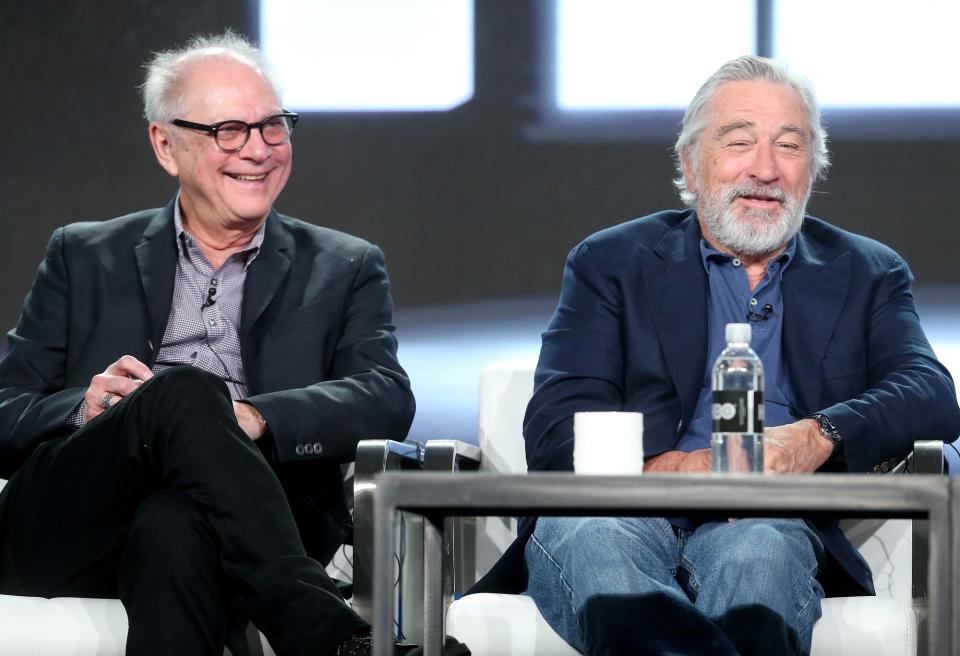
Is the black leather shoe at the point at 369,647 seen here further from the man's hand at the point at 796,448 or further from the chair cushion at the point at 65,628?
the man's hand at the point at 796,448

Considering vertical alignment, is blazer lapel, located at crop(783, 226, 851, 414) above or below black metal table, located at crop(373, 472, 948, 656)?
above

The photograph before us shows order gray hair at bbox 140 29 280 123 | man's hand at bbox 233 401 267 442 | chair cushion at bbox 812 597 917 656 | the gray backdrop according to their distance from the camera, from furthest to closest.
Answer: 1. the gray backdrop
2. gray hair at bbox 140 29 280 123
3. man's hand at bbox 233 401 267 442
4. chair cushion at bbox 812 597 917 656

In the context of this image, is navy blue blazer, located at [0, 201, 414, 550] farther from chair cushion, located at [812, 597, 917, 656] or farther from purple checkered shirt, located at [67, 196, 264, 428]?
chair cushion, located at [812, 597, 917, 656]

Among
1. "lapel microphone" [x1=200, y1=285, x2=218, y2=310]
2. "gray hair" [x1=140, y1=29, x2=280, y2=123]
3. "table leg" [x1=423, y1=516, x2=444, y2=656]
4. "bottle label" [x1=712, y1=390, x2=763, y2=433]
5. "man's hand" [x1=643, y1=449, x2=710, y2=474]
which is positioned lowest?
"table leg" [x1=423, y1=516, x2=444, y2=656]

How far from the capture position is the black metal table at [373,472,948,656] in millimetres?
1383

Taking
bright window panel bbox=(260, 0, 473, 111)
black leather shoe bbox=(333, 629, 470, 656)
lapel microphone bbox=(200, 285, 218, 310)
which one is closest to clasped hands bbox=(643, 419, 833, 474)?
black leather shoe bbox=(333, 629, 470, 656)

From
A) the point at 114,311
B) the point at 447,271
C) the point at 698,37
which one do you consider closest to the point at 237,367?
the point at 114,311

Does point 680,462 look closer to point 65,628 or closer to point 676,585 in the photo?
point 676,585

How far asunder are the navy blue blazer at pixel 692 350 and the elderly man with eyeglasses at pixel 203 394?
0.40 metres

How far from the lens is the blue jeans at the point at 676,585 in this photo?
1909mm

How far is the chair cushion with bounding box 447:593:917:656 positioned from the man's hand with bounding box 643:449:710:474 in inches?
12.3

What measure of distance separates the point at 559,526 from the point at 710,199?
0.80 metres

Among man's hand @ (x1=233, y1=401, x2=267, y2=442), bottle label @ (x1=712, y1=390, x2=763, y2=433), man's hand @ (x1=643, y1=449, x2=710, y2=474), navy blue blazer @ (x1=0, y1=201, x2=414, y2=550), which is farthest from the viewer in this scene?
navy blue blazer @ (x1=0, y1=201, x2=414, y2=550)

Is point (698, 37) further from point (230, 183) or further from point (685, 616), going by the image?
point (685, 616)
